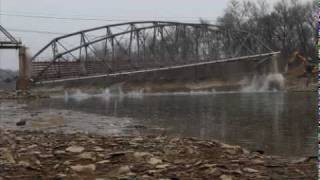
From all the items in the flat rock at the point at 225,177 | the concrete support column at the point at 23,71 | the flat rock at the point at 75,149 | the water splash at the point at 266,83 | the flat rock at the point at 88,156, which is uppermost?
the concrete support column at the point at 23,71

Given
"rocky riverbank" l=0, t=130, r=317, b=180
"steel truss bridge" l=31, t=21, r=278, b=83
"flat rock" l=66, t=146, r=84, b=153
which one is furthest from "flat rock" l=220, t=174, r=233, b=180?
"steel truss bridge" l=31, t=21, r=278, b=83

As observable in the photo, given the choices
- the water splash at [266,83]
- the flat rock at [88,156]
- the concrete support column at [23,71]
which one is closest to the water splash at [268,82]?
the water splash at [266,83]

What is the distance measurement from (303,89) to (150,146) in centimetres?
9356

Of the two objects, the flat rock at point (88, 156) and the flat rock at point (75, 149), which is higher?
the flat rock at point (75, 149)

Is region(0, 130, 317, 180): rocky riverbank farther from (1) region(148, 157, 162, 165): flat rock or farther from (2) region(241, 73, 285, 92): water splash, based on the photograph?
(2) region(241, 73, 285, 92): water splash

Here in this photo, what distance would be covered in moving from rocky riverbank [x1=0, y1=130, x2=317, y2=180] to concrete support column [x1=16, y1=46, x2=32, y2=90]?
85.8 metres

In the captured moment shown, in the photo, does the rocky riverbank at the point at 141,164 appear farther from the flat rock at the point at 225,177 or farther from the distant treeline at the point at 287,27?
the distant treeline at the point at 287,27

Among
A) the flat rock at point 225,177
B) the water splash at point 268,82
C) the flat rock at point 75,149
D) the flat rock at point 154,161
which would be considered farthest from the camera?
the water splash at point 268,82

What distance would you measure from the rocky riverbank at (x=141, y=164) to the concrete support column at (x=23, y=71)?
281 ft

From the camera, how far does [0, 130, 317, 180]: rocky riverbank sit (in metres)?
10.6

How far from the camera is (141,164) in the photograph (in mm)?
11805

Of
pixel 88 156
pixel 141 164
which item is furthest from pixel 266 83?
pixel 141 164

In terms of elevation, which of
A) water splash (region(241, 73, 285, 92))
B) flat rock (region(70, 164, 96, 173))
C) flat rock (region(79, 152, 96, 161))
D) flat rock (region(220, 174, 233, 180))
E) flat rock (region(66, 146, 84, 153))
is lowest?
flat rock (region(220, 174, 233, 180))

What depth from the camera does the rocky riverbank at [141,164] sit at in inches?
417
